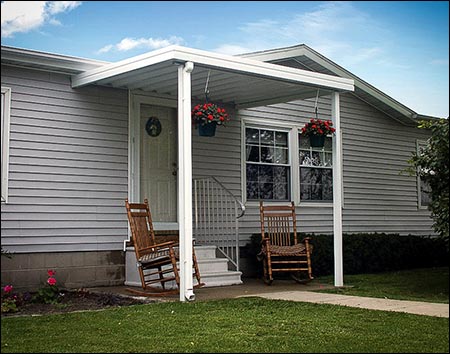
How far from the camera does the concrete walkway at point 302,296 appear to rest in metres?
6.71

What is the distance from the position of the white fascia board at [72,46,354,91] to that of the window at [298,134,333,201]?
104 inches

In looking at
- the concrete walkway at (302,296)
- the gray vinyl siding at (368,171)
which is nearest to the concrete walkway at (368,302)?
the concrete walkway at (302,296)

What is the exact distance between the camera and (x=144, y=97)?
962 cm

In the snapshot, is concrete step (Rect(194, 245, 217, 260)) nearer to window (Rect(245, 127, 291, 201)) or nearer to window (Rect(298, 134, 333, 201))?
window (Rect(245, 127, 291, 201))

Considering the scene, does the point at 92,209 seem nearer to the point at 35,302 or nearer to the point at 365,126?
the point at 35,302

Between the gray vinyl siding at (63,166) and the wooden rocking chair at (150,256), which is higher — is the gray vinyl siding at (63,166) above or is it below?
above

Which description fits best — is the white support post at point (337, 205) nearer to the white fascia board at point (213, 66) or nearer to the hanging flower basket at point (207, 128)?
the white fascia board at point (213, 66)

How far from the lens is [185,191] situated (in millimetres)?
7355

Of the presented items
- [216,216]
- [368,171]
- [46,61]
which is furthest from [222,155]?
[368,171]

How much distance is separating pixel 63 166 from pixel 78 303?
2.06 m

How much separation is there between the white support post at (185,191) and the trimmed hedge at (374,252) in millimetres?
3353

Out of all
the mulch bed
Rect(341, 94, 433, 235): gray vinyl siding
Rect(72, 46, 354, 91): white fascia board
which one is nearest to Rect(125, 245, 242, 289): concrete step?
the mulch bed

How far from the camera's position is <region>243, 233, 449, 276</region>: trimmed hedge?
10656 millimetres

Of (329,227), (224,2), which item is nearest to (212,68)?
(224,2)
